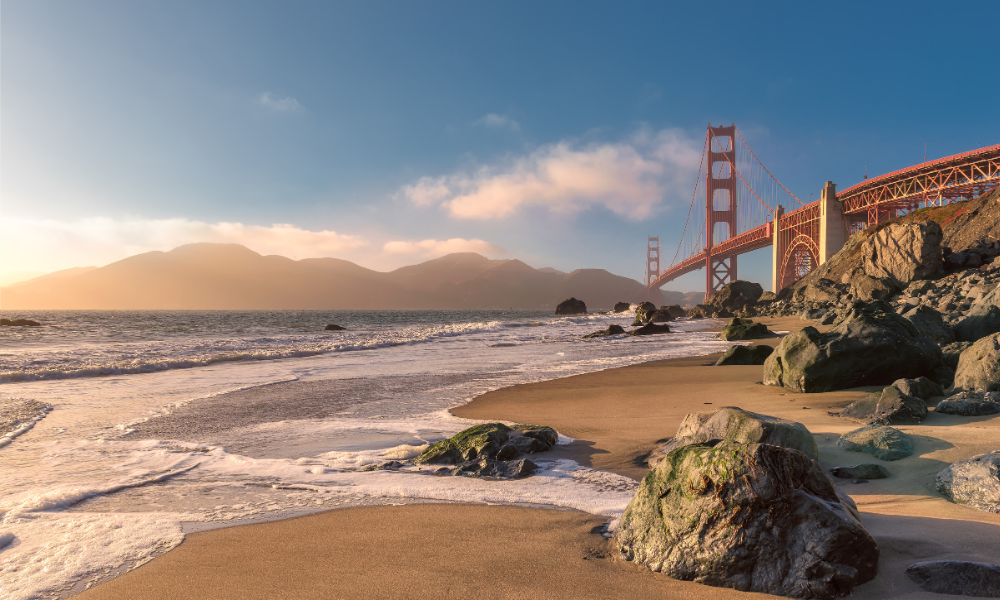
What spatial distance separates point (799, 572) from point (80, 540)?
3.08 m

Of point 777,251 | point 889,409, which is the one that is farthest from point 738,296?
point 889,409

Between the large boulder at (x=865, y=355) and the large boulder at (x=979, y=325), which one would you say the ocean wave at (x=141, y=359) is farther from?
the large boulder at (x=979, y=325)

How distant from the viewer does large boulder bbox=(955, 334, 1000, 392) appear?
4246 mm

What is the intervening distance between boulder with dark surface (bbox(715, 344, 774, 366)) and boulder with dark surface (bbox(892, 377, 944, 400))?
14.1ft

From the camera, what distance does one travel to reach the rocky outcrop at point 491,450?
11.3ft

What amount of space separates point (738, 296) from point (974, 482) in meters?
44.5

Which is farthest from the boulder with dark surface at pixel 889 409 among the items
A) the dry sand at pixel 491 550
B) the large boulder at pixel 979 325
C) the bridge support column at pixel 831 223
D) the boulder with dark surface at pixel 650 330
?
the bridge support column at pixel 831 223

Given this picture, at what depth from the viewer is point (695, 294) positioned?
189125 mm

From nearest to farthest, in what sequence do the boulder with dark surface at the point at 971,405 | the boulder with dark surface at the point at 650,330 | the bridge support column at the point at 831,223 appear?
the boulder with dark surface at the point at 971,405 → the boulder with dark surface at the point at 650,330 → the bridge support column at the point at 831,223

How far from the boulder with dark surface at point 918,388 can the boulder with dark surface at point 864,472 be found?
1.88 metres

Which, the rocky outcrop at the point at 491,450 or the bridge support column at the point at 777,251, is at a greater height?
the bridge support column at the point at 777,251

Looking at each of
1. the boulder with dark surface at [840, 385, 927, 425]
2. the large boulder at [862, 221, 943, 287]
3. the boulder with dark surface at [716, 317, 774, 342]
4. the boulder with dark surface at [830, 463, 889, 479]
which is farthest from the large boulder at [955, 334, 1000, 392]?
the large boulder at [862, 221, 943, 287]

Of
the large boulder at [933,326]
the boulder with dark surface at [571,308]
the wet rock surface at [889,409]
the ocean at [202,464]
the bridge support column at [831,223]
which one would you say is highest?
the bridge support column at [831,223]

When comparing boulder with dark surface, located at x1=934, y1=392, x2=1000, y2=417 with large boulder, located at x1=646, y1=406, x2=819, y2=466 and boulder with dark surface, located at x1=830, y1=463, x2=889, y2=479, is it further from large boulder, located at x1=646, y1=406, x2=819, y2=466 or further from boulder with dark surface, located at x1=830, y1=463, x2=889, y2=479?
large boulder, located at x1=646, y1=406, x2=819, y2=466
